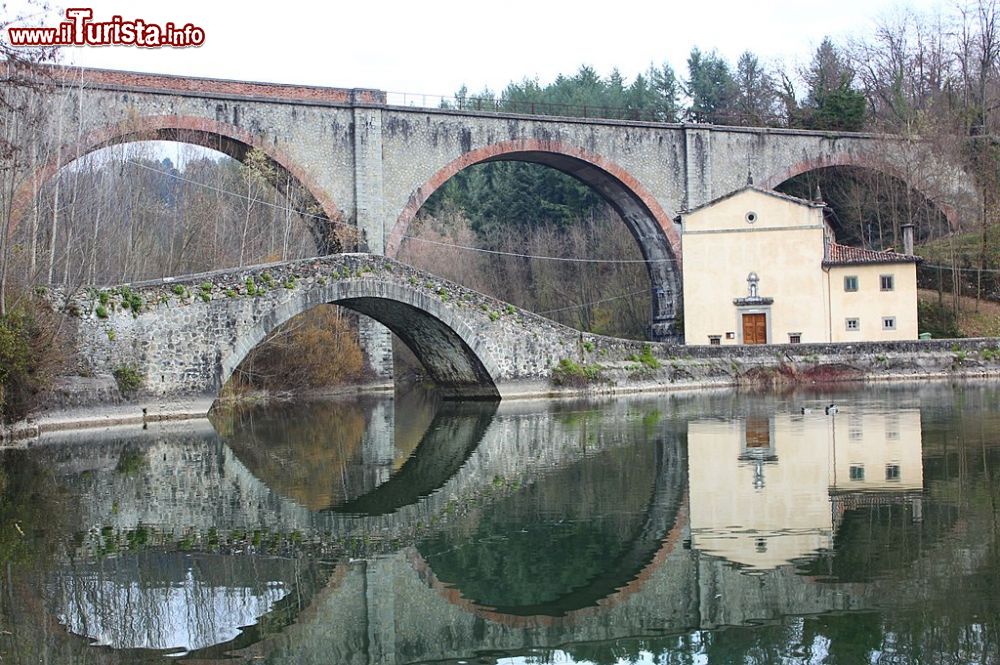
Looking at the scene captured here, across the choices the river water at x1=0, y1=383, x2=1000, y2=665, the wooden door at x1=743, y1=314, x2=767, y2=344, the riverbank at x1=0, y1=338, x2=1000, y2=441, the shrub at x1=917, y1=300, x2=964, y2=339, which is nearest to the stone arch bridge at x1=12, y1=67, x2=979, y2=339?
the wooden door at x1=743, y1=314, x2=767, y2=344

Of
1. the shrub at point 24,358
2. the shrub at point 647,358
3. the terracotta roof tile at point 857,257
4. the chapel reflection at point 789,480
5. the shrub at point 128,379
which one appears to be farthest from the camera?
the terracotta roof tile at point 857,257

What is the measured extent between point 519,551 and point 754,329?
3214 cm

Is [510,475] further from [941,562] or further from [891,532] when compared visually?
[941,562]

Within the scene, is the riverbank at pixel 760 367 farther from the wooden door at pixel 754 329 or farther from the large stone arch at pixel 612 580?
the large stone arch at pixel 612 580

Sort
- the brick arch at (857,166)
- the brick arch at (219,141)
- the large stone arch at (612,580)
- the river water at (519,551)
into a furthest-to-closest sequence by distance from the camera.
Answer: the brick arch at (857,166)
the brick arch at (219,141)
the large stone arch at (612,580)
the river water at (519,551)

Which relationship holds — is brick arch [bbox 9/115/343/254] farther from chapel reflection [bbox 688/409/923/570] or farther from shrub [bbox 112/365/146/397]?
chapel reflection [bbox 688/409/923/570]

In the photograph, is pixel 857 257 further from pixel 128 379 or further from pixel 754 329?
pixel 128 379

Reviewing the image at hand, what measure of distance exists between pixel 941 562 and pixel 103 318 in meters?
18.9

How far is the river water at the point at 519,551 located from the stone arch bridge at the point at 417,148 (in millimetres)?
13942

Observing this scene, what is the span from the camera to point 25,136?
2623cm

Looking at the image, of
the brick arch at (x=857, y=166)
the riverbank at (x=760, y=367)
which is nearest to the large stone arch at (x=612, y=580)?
the riverbank at (x=760, y=367)

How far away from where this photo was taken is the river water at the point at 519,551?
312 inches

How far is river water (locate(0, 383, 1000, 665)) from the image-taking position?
312 inches

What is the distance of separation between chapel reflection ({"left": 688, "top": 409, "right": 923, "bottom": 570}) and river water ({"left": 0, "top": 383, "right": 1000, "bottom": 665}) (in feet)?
0.18
